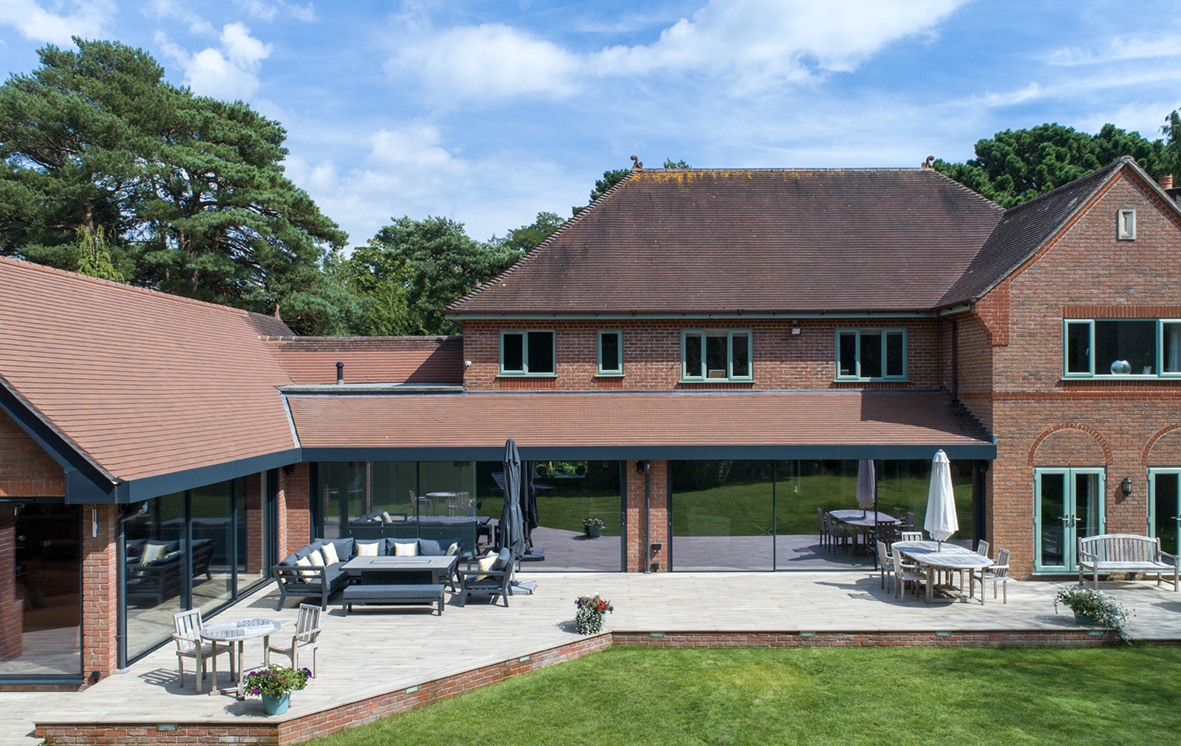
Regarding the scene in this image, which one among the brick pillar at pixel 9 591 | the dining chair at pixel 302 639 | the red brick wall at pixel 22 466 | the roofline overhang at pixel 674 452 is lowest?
the dining chair at pixel 302 639

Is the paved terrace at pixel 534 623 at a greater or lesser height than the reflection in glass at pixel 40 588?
lesser

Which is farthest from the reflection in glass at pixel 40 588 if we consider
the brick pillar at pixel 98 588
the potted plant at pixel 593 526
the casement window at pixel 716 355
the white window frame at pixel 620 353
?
the casement window at pixel 716 355

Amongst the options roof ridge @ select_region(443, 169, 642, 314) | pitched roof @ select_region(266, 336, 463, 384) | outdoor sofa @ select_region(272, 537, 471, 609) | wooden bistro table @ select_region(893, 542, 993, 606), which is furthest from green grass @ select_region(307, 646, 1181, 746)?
pitched roof @ select_region(266, 336, 463, 384)

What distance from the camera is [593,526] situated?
1548 cm

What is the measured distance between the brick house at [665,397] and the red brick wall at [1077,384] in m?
0.05

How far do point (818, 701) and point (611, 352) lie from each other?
9.23 metres

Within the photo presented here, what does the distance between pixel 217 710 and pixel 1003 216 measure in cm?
1953

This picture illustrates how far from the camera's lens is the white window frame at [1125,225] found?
47.9 ft

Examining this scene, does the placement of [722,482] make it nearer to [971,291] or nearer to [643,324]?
[643,324]

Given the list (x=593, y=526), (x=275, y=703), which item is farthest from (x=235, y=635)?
(x=593, y=526)

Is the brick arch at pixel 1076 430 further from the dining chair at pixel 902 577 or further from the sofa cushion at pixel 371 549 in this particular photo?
the sofa cushion at pixel 371 549

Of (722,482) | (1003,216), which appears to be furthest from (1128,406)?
(722,482)

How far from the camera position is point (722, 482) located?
14969mm

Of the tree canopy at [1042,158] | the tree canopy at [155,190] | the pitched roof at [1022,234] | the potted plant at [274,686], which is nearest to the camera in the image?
the potted plant at [274,686]
